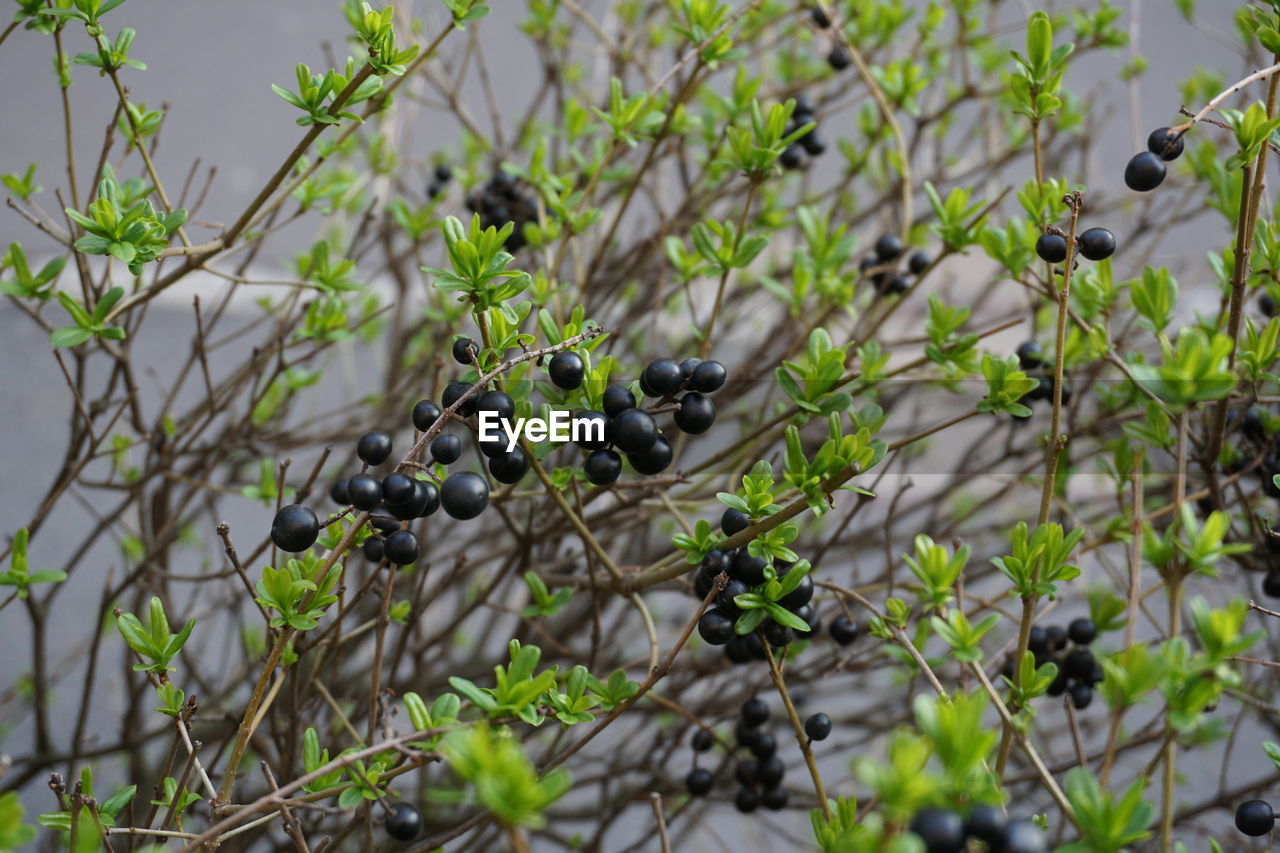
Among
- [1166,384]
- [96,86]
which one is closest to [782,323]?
[1166,384]

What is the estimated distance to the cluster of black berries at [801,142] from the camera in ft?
4.69

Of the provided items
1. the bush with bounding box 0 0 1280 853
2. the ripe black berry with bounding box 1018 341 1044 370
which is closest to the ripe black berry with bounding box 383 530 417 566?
the bush with bounding box 0 0 1280 853

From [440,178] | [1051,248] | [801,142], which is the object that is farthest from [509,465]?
[440,178]

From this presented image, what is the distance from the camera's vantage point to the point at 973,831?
625 millimetres

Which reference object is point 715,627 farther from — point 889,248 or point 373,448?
point 889,248

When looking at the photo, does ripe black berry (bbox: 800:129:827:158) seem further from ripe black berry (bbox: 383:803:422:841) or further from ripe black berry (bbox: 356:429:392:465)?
ripe black berry (bbox: 383:803:422:841)

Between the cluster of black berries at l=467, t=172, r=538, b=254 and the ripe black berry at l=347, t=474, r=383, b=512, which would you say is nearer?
the ripe black berry at l=347, t=474, r=383, b=512

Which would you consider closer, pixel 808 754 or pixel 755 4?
pixel 808 754

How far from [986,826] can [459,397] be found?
0.55 metres

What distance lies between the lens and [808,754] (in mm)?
958

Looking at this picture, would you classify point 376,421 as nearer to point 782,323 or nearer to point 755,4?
point 782,323

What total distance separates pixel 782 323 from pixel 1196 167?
70cm

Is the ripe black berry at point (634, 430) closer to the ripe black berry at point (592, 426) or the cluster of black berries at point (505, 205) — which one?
the ripe black berry at point (592, 426)

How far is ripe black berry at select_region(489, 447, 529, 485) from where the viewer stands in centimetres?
92
